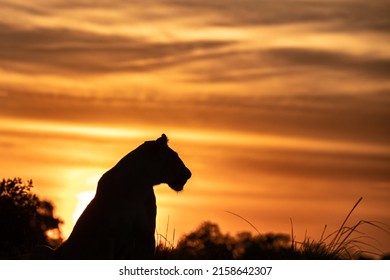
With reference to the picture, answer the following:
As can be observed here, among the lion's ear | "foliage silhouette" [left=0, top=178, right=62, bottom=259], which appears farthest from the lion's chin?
"foliage silhouette" [left=0, top=178, right=62, bottom=259]

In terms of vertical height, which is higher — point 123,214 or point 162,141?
point 162,141

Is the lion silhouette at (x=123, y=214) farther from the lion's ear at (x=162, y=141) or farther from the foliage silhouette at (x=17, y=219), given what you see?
the foliage silhouette at (x=17, y=219)

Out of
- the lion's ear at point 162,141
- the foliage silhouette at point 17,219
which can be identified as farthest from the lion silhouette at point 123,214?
the foliage silhouette at point 17,219

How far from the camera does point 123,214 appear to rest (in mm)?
19344

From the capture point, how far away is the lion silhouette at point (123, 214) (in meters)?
19.3

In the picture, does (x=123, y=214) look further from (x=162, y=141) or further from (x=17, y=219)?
(x=17, y=219)

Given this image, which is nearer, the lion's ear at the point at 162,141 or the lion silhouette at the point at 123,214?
the lion silhouette at the point at 123,214

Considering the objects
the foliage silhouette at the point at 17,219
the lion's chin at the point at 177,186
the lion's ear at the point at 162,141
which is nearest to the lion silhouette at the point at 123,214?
the lion's ear at the point at 162,141

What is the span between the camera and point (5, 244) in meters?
26.2

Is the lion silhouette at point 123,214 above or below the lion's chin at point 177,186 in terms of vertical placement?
below

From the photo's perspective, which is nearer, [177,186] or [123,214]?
[123,214]

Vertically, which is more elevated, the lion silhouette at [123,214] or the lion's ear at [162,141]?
the lion's ear at [162,141]

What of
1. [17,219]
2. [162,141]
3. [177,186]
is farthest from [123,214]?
[17,219]
